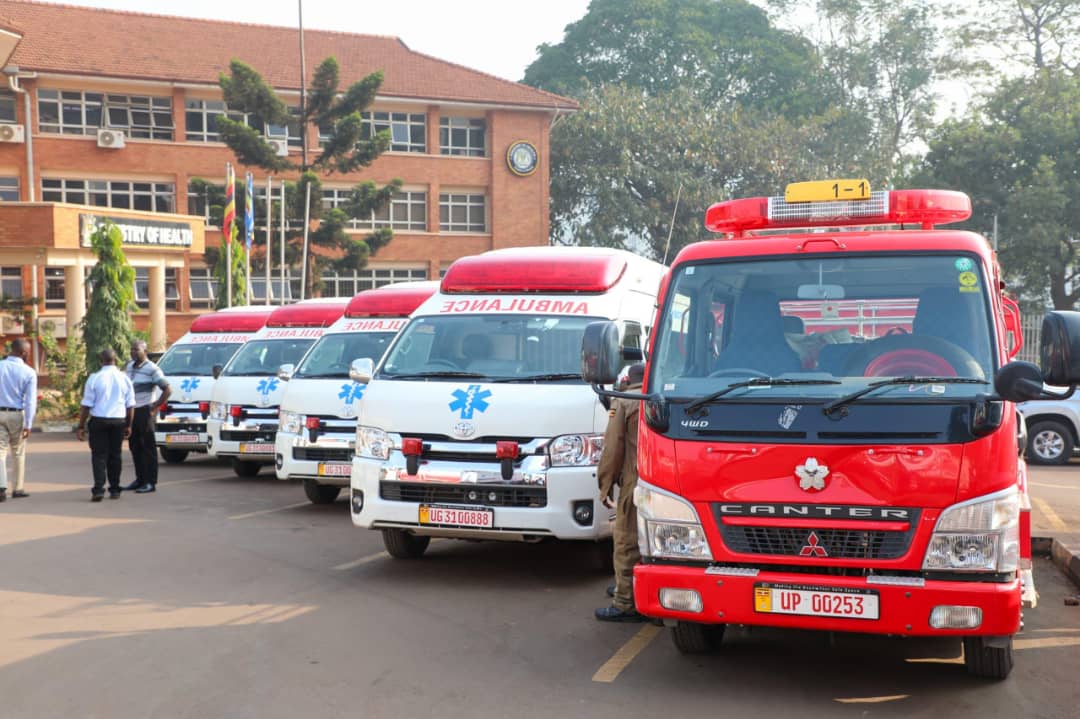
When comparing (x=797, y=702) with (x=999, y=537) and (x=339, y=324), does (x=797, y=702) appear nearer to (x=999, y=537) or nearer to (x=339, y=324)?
(x=999, y=537)

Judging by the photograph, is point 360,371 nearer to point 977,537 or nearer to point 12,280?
point 977,537

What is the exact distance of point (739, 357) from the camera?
6.45m

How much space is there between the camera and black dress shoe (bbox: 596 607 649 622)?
7.73 metres

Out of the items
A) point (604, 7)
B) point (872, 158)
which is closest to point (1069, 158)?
point (872, 158)

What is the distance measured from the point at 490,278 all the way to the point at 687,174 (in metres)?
41.8

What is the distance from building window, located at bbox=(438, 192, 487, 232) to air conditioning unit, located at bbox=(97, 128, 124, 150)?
12.3m

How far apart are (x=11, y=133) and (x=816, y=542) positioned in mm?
41754

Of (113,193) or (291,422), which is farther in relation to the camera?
(113,193)

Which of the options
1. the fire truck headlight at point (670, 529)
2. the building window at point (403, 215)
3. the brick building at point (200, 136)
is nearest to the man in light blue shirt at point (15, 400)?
the fire truck headlight at point (670, 529)

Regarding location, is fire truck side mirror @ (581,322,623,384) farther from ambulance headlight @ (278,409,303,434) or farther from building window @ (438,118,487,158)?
building window @ (438,118,487,158)

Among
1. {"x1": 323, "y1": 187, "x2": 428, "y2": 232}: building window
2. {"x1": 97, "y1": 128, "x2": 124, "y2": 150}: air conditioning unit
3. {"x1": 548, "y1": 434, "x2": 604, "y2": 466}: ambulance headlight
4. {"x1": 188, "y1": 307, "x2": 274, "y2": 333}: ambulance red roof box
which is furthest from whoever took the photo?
{"x1": 323, "y1": 187, "x2": 428, "y2": 232}: building window

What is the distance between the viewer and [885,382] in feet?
19.4

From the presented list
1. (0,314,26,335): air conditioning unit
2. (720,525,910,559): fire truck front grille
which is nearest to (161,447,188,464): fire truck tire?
(720,525,910,559): fire truck front grille

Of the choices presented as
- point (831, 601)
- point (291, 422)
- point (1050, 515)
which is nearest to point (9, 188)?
point (291, 422)
